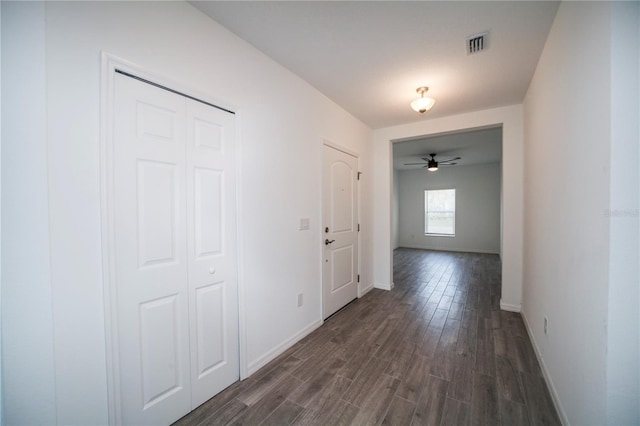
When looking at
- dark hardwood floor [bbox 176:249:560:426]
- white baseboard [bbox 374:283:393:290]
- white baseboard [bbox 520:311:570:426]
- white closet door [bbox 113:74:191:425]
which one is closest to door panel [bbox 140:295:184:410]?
white closet door [bbox 113:74:191:425]

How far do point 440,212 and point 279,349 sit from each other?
7.79 metres

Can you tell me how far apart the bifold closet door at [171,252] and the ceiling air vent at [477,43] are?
204cm

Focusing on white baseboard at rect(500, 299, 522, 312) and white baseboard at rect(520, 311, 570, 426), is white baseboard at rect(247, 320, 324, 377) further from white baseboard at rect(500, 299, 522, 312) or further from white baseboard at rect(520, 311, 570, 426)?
white baseboard at rect(500, 299, 522, 312)

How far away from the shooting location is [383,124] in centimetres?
404

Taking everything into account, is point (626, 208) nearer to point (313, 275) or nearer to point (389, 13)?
point (389, 13)

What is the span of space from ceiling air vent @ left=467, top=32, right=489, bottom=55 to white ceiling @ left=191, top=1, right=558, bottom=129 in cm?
4

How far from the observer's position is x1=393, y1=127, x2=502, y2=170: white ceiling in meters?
4.84

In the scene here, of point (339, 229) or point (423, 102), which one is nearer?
point (423, 102)

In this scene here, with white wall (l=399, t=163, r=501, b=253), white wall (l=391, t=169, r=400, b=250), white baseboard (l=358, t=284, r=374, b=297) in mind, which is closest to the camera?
white baseboard (l=358, t=284, r=374, b=297)

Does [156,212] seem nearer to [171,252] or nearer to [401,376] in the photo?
[171,252]

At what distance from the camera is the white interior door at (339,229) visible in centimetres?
306

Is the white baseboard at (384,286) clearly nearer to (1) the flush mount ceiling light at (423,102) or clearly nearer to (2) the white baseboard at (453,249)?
(1) the flush mount ceiling light at (423,102)

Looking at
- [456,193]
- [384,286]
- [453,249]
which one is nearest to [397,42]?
[384,286]

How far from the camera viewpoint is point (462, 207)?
8.03 m
